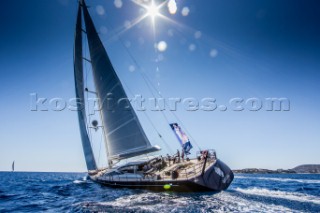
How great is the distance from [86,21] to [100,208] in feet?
74.2

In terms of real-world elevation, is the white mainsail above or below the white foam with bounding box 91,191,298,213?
above

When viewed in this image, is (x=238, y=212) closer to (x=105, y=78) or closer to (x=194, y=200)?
(x=194, y=200)

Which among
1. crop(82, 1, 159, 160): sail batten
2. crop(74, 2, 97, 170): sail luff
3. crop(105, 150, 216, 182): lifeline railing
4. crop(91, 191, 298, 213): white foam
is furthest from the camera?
crop(74, 2, 97, 170): sail luff

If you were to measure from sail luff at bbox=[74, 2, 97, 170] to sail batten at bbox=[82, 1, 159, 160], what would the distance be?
1609 mm

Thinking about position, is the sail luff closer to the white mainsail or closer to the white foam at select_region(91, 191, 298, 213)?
the white mainsail

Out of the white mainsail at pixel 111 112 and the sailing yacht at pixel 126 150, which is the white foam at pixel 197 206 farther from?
the white mainsail at pixel 111 112

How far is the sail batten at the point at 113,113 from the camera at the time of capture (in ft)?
72.9

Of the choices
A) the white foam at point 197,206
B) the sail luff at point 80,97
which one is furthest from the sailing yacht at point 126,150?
the white foam at point 197,206

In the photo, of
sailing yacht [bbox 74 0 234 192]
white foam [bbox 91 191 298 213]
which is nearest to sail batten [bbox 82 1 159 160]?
sailing yacht [bbox 74 0 234 192]

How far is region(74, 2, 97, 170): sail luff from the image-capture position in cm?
2708

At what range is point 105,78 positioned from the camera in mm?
24672

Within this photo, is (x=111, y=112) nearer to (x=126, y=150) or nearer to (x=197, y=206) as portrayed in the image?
(x=126, y=150)

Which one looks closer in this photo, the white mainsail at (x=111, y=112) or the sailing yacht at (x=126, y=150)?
the sailing yacht at (x=126, y=150)

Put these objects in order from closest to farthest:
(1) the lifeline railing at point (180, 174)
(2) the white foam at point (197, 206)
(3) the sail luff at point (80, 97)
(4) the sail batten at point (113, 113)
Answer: (2) the white foam at point (197, 206) → (1) the lifeline railing at point (180, 174) → (4) the sail batten at point (113, 113) → (3) the sail luff at point (80, 97)
